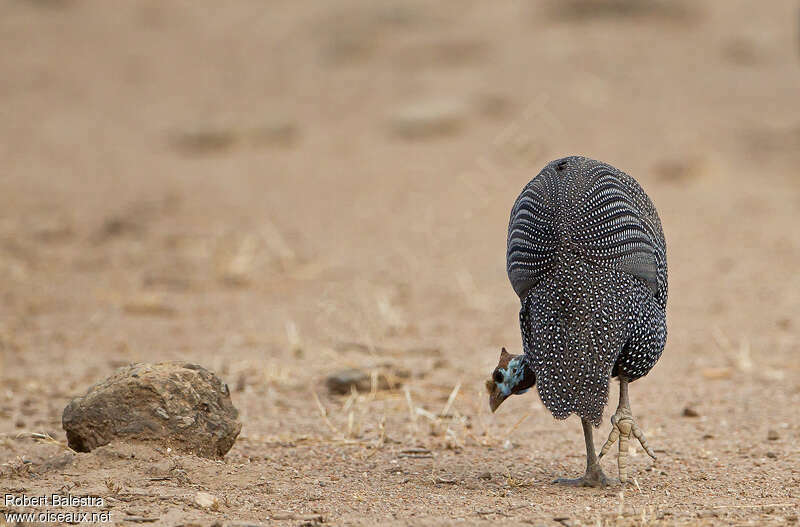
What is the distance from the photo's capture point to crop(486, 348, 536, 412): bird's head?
14.5 feet

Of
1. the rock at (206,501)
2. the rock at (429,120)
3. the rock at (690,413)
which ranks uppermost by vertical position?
the rock at (429,120)

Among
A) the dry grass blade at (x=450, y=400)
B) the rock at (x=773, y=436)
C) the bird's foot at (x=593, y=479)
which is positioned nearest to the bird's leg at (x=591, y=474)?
the bird's foot at (x=593, y=479)

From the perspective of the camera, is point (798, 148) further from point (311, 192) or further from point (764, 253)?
point (311, 192)

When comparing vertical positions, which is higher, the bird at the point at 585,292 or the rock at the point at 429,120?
the rock at the point at 429,120

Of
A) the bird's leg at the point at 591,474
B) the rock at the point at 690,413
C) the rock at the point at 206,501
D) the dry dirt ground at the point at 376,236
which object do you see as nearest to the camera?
the rock at the point at 206,501

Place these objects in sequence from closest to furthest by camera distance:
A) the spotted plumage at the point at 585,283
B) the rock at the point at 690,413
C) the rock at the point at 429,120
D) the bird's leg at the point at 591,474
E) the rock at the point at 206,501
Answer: the rock at the point at 206,501 < the spotted plumage at the point at 585,283 < the bird's leg at the point at 591,474 < the rock at the point at 690,413 < the rock at the point at 429,120

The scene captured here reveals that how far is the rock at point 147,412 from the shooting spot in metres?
4.53

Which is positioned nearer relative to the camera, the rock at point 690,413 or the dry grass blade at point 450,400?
the dry grass blade at point 450,400

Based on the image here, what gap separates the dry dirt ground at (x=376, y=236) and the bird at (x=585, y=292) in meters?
0.46

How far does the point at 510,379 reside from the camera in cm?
447

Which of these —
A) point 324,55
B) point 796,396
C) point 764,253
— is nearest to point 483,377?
point 796,396

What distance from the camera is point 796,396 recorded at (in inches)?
248

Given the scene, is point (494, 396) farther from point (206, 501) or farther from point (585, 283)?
point (206, 501)

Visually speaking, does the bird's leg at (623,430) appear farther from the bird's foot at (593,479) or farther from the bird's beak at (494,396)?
the bird's beak at (494,396)
